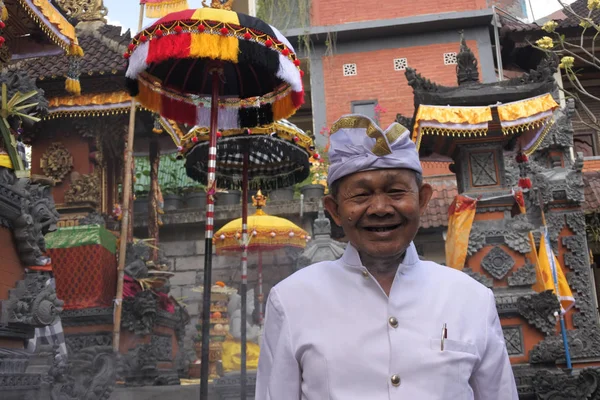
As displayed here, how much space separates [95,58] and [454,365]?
36.1 feet

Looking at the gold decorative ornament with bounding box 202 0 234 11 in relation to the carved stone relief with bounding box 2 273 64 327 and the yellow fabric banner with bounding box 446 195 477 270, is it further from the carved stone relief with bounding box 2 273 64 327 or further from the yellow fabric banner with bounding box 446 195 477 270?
the yellow fabric banner with bounding box 446 195 477 270

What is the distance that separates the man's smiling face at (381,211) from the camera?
206cm

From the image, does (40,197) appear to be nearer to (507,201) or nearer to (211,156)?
(211,156)

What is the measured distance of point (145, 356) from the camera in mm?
9125

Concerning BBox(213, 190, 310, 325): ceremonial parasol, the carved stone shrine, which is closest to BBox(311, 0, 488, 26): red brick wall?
the carved stone shrine

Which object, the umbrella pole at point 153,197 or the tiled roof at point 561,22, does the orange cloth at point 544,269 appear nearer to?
the umbrella pole at point 153,197

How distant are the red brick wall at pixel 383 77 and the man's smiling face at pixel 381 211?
14.4 meters

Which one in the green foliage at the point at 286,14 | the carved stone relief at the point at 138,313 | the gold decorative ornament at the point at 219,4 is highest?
the green foliage at the point at 286,14

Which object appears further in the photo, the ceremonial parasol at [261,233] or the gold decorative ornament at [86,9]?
the gold decorative ornament at [86,9]

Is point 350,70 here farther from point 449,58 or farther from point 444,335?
point 444,335

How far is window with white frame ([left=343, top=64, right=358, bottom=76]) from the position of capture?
16672mm

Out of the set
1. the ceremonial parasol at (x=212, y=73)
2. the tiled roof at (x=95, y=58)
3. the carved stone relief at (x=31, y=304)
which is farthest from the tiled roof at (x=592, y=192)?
the carved stone relief at (x=31, y=304)

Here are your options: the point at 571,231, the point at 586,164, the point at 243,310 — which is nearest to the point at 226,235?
the point at 243,310

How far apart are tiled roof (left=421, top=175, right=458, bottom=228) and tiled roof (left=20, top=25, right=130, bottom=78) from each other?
7.02 m
